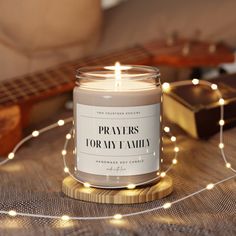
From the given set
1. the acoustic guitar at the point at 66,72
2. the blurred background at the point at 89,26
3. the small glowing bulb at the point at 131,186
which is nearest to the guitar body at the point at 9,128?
the acoustic guitar at the point at 66,72

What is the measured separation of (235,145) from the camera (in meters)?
0.82

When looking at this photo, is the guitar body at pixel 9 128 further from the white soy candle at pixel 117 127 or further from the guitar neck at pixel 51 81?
the white soy candle at pixel 117 127

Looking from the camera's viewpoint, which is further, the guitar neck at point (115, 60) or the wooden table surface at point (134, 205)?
the guitar neck at point (115, 60)

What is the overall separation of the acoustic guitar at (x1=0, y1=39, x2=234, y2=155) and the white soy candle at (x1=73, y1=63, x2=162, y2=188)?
28cm

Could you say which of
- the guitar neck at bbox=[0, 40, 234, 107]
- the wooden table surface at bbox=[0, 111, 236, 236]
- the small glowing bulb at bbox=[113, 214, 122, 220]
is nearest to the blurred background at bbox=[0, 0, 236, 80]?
the guitar neck at bbox=[0, 40, 234, 107]

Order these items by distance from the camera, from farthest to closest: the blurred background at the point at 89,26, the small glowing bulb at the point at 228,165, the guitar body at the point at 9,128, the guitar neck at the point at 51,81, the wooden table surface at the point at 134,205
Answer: the blurred background at the point at 89,26, the guitar neck at the point at 51,81, the guitar body at the point at 9,128, the small glowing bulb at the point at 228,165, the wooden table surface at the point at 134,205

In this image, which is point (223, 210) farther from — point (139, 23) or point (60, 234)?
point (139, 23)

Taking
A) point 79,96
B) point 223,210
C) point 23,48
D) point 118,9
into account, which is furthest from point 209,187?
point 118,9

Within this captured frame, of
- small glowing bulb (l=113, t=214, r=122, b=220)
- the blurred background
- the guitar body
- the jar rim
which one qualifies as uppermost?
the jar rim

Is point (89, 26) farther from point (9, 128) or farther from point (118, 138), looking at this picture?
point (118, 138)

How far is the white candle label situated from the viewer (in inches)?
24.7

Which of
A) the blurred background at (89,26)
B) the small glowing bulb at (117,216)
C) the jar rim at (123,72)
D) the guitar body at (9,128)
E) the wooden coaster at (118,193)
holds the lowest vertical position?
the guitar body at (9,128)

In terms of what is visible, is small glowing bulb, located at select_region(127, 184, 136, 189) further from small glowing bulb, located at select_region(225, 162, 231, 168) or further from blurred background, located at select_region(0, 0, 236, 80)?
blurred background, located at select_region(0, 0, 236, 80)

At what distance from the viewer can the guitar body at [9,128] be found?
0.89 metres
